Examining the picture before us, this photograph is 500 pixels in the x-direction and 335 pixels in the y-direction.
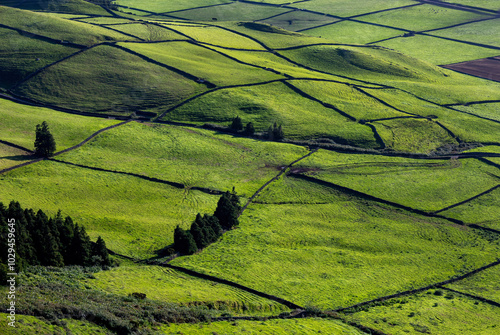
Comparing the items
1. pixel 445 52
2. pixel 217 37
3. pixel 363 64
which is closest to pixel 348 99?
pixel 363 64

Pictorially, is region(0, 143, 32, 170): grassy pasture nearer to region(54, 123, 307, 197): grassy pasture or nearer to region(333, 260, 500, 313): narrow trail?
region(54, 123, 307, 197): grassy pasture

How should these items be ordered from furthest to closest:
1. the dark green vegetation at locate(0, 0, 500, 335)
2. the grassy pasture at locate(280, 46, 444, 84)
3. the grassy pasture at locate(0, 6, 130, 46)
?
the grassy pasture at locate(280, 46, 444, 84) < the grassy pasture at locate(0, 6, 130, 46) < the dark green vegetation at locate(0, 0, 500, 335)

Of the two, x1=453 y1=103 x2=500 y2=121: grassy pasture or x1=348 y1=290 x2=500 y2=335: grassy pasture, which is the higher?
x1=453 y1=103 x2=500 y2=121: grassy pasture

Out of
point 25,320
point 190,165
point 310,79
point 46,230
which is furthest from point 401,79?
point 25,320

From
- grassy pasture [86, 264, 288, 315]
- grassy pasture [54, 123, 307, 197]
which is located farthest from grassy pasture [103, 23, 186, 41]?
grassy pasture [86, 264, 288, 315]

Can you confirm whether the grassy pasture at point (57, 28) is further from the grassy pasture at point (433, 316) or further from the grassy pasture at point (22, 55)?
the grassy pasture at point (433, 316)

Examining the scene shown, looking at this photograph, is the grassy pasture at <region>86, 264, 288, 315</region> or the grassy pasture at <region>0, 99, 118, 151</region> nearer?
the grassy pasture at <region>86, 264, 288, 315</region>
